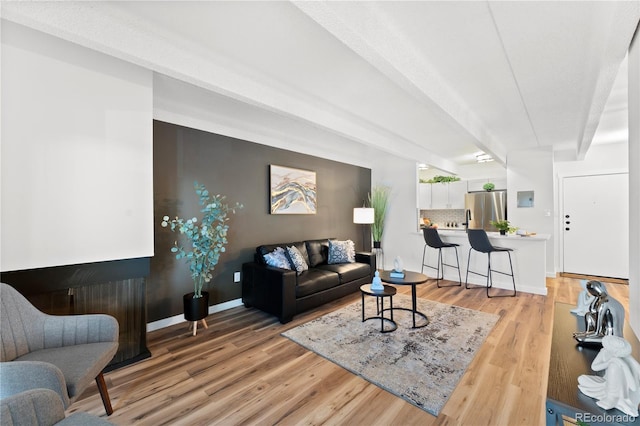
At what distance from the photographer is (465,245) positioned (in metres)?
4.88

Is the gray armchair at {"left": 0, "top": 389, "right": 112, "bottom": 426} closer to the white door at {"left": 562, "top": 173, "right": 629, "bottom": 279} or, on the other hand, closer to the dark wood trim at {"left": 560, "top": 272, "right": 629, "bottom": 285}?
the dark wood trim at {"left": 560, "top": 272, "right": 629, "bottom": 285}

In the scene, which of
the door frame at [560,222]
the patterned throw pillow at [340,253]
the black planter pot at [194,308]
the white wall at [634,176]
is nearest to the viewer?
the white wall at [634,176]

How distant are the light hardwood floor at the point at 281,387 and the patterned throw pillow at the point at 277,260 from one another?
798 mm

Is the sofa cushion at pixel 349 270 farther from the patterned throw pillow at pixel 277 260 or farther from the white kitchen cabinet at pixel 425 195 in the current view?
the white kitchen cabinet at pixel 425 195

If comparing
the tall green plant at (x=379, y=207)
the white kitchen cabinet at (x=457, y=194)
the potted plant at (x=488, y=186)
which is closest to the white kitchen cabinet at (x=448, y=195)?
the white kitchen cabinet at (x=457, y=194)

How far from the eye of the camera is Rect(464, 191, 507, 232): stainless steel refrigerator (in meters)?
5.90

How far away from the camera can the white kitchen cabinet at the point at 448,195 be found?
22.0 feet

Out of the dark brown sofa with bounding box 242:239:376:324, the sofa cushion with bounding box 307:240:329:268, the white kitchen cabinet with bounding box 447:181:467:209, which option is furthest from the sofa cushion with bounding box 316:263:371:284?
the white kitchen cabinet with bounding box 447:181:467:209

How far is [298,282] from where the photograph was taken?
3.34 m

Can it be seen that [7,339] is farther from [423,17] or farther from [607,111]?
[607,111]

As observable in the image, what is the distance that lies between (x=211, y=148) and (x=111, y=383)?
2544 millimetres

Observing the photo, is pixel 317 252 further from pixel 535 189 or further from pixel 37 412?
pixel 535 189

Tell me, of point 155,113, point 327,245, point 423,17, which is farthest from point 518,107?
point 155,113

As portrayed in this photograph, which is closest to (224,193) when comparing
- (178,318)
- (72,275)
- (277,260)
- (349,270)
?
(277,260)
